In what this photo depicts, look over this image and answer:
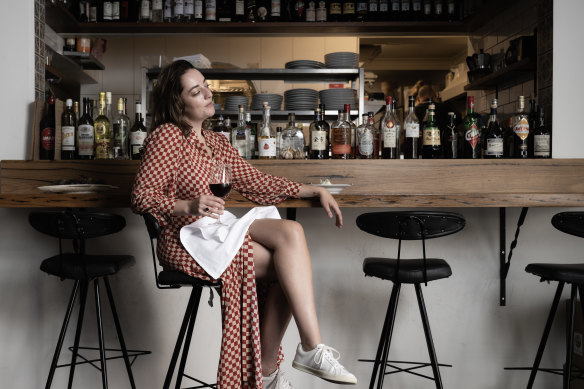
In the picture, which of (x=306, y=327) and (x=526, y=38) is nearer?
(x=306, y=327)

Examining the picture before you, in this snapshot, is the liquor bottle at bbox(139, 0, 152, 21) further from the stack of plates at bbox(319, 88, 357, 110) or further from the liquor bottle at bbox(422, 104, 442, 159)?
the liquor bottle at bbox(422, 104, 442, 159)

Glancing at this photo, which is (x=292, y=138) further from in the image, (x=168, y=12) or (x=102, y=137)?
(x=168, y=12)

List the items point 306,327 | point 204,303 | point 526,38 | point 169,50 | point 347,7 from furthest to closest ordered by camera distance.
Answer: point 169,50, point 347,7, point 526,38, point 204,303, point 306,327

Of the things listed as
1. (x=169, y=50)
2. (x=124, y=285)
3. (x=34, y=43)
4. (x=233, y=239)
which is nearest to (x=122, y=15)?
(x=169, y=50)

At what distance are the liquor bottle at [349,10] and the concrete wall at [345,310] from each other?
2.08 meters

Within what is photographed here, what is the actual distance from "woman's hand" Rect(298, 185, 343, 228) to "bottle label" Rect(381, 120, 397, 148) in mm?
712

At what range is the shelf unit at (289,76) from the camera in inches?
144

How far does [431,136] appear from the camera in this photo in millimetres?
2543

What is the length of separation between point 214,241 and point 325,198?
1.49 feet

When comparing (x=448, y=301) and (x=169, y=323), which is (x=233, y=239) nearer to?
(x=169, y=323)

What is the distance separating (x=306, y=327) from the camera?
1.60m

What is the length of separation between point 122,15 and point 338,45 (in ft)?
5.93

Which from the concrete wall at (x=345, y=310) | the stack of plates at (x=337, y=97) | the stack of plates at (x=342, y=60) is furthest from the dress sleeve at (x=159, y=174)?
the stack of plates at (x=342, y=60)

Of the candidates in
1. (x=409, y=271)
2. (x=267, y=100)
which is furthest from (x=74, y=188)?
(x=267, y=100)
